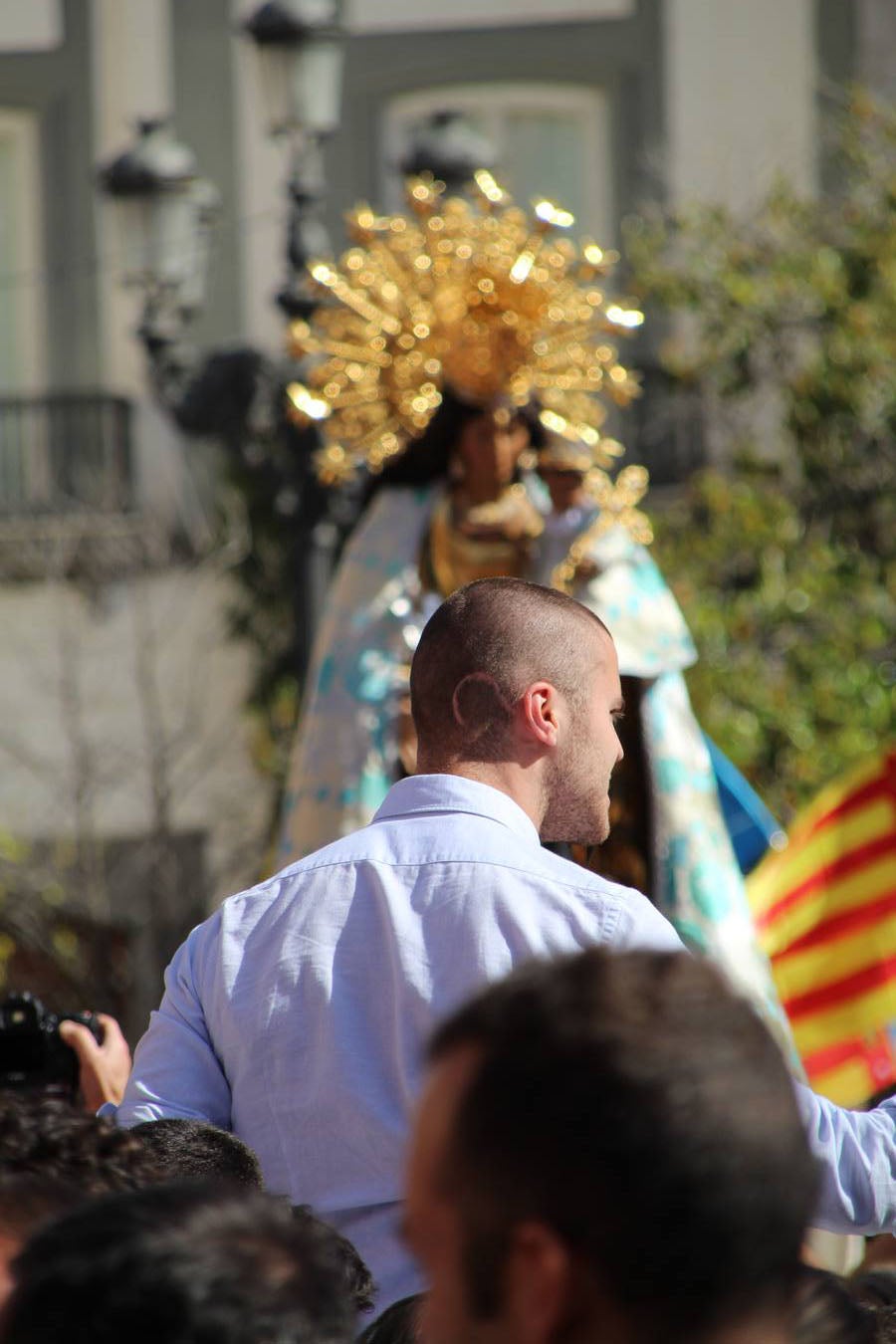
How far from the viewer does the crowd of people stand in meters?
1.21

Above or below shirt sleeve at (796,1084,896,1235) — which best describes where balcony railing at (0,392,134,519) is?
below

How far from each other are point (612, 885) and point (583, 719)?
23cm

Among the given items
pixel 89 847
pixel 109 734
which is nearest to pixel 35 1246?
pixel 89 847

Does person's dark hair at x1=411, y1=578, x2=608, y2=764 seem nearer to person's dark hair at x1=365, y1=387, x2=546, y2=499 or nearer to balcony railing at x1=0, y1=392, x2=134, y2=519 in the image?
person's dark hair at x1=365, y1=387, x2=546, y2=499

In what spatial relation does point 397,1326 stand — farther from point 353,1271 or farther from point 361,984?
point 361,984

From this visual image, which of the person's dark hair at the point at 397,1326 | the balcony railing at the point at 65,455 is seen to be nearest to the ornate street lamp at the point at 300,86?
the person's dark hair at the point at 397,1326

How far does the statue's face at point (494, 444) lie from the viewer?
4.54 m

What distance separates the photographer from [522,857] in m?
2.24

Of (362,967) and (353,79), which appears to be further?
(353,79)

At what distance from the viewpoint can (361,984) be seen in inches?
87.7

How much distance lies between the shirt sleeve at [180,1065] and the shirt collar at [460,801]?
25 cm

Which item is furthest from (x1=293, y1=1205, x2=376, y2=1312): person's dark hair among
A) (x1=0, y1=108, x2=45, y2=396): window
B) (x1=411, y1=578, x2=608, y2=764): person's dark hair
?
(x1=0, y1=108, x2=45, y2=396): window

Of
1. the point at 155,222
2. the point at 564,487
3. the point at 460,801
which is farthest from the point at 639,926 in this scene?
the point at 155,222

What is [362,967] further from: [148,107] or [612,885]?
[148,107]
